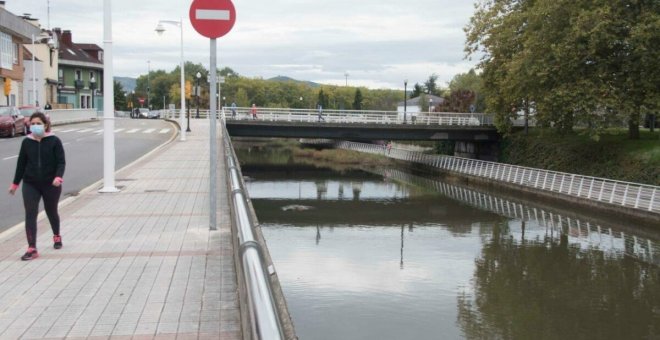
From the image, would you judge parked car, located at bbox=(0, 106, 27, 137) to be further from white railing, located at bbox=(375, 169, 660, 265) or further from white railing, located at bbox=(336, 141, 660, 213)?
white railing, located at bbox=(336, 141, 660, 213)

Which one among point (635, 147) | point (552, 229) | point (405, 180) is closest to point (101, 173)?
point (552, 229)

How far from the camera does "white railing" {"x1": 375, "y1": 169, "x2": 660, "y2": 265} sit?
22109 mm

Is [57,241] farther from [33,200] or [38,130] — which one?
[38,130]

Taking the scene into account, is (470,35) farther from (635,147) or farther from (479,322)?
(479,322)

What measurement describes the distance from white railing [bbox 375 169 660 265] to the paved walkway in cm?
1593

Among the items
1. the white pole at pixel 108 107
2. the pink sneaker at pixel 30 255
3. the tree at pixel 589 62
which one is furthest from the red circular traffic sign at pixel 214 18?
the tree at pixel 589 62

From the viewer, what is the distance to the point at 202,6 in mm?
8570

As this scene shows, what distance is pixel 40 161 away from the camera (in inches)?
309

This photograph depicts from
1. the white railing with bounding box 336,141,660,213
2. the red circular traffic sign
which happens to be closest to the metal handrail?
the red circular traffic sign

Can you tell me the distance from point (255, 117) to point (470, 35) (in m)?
17.8

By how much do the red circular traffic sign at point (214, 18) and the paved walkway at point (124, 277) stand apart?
2.96m

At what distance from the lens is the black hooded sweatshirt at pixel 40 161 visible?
7.82m

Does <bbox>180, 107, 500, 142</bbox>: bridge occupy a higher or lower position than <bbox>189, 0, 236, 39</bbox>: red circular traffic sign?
lower

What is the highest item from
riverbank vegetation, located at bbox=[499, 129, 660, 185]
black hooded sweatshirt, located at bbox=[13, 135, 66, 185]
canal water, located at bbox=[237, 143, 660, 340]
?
black hooded sweatshirt, located at bbox=[13, 135, 66, 185]
